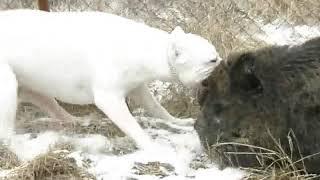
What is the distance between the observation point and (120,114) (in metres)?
4.09

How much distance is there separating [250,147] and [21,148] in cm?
135

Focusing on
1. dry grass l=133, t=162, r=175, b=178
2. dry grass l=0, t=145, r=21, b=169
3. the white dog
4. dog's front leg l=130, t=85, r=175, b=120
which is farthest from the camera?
dog's front leg l=130, t=85, r=175, b=120

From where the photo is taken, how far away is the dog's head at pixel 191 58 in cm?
390

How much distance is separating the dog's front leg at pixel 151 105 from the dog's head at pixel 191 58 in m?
0.56

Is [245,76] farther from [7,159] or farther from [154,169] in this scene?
[7,159]

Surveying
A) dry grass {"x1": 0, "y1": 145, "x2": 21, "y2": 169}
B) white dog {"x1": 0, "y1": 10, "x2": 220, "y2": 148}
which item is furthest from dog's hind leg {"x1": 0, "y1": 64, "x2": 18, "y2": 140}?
dry grass {"x1": 0, "y1": 145, "x2": 21, "y2": 169}

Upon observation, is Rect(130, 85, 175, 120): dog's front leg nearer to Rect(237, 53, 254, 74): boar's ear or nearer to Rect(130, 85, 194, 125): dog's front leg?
Rect(130, 85, 194, 125): dog's front leg

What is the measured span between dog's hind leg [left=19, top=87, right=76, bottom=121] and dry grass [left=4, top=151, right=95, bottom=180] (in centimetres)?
92

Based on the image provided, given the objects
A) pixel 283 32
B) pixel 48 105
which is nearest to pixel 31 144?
pixel 48 105

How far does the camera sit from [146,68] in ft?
13.4

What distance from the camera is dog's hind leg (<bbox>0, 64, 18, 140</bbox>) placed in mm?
4066

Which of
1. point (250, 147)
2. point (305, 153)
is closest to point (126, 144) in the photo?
point (250, 147)

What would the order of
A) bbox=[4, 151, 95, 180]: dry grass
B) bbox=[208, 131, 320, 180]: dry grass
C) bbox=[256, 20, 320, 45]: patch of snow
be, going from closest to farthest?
bbox=[208, 131, 320, 180]: dry grass → bbox=[4, 151, 95, 180]: dry grass → bbox=[256, 20, 320, 45]: patch of snow

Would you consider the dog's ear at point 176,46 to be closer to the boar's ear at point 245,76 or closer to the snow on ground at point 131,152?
the boar's ear at point 245,76
